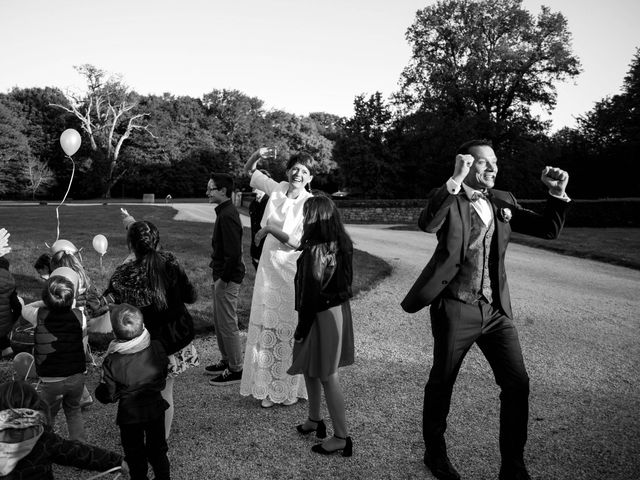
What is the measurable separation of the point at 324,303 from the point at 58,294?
185 cm

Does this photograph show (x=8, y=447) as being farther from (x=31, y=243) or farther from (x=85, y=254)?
(x=31, y=243)

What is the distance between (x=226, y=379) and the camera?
4.73m

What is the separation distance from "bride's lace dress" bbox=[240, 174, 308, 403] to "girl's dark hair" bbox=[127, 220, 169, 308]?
992 millimetres

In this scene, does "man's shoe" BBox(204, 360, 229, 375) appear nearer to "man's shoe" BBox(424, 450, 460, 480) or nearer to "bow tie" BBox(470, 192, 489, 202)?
"man's shoe" BBox(424, 450, 460, 480)

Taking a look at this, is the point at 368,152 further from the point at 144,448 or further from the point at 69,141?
the point at 144,448

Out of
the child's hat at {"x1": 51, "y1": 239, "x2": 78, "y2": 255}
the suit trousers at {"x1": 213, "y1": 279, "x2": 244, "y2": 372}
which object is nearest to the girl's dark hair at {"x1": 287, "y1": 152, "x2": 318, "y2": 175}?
the suit trousers at {"x1": 213, "y1": 279, "x2": 244, "y2": 372}

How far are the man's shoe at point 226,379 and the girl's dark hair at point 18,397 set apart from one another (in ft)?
7.59

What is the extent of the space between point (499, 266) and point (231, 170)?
5422 cm

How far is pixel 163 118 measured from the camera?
53.4m

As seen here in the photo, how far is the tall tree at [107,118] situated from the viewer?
4738cm

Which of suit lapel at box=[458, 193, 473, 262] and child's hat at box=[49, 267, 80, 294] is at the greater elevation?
suit lapel at box=[458, 193, 473, 262]

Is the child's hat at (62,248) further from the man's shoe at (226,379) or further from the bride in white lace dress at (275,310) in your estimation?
the bride in white lace dress at (275,310)

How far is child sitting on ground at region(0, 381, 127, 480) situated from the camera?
2.28m

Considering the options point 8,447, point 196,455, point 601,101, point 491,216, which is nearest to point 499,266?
point 491,216
